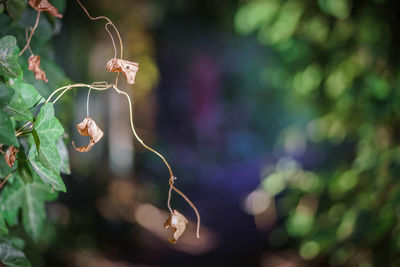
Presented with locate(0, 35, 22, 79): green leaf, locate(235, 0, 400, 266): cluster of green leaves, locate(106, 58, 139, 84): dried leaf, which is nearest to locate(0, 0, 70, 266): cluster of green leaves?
locate(0, 35, 22, 79): green leaf

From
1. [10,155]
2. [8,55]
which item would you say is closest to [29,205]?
[10,155]

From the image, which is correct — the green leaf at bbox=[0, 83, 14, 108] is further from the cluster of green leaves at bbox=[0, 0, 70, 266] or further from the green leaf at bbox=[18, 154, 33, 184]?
the green leaf at bbox=[18, 154, 33, 184]

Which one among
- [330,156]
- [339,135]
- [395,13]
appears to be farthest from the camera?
[330,156]

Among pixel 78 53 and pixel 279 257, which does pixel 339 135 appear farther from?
pixel 78 53

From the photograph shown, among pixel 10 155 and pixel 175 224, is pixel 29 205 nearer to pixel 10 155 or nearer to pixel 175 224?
pixel 10 155

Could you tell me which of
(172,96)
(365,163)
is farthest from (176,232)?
(172,96)

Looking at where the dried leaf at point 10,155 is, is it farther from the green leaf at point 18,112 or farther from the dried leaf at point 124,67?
the dried leaf at point 124,67

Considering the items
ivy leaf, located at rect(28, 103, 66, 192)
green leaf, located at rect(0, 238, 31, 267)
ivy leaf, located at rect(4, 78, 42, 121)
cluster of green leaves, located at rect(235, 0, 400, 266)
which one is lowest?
green leaf, located at rect(0, 238, 31, 267)
